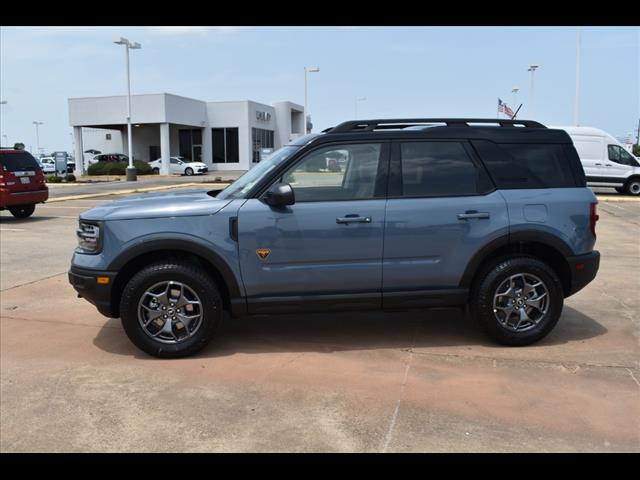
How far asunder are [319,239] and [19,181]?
12.2 metres

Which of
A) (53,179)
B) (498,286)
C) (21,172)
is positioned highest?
(21,172)

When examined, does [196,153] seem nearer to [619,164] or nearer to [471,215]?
[619,164]

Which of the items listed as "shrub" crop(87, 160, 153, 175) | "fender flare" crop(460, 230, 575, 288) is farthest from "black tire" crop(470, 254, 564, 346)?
"shrub" crop(87, 160, 153, 175)

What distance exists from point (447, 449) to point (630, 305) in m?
4.07

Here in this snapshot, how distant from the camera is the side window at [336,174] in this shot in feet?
15.4

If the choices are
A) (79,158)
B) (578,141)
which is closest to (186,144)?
(79,158)

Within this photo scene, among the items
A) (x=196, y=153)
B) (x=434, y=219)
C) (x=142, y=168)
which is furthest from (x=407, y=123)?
(x=196, y=153)

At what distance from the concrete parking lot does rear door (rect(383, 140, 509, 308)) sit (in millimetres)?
597

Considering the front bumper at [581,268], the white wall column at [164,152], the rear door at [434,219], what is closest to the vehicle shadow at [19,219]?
the rear door at [434,219]

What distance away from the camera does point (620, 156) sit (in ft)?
72.3

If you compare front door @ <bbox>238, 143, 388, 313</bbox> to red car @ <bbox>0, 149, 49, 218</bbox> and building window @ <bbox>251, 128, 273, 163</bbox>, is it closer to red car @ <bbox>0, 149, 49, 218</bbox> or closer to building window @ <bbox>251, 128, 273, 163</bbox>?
red car @ <bbox>0, 149, 49, 218</bbox>

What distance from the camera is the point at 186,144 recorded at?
52.2 m

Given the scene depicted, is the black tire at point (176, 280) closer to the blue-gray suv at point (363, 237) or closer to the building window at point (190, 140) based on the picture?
the blue-gray suv at point (363, 237)
